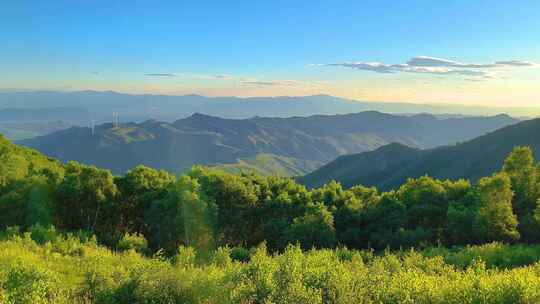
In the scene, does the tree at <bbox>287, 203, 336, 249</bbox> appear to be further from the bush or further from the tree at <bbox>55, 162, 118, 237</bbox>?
the tree at <bbox>55, 162, 118, 237</bbox>

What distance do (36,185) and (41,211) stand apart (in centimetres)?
315

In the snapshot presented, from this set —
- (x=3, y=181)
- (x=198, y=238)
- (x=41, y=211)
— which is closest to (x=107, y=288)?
(x=198, y=238)

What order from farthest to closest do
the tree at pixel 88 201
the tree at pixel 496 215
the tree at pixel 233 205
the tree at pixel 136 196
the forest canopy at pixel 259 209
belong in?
the tree at pixel 233 205 → the tree at pixel 136 196 → the tree at pixel 88 201 → the forest canopy at pixel 259 209 → the tree at pixel 496 215

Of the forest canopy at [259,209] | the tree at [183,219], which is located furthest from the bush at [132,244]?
the tree at [183,219]

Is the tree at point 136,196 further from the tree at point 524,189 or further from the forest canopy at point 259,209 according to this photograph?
the tree at point 524,189

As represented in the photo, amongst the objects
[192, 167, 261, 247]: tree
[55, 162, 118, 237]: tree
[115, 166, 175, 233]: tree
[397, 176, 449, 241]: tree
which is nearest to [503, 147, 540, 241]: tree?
[397, 176, 449, 241]: tree

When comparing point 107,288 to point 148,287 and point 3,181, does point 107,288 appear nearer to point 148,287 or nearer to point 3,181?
point 148,287

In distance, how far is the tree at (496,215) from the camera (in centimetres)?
3444

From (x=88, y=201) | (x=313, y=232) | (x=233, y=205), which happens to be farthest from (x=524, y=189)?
(x=88, y=201)

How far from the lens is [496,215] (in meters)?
34.5

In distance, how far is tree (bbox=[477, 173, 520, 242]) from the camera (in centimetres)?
3444

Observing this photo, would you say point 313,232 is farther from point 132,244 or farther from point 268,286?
point 268,286

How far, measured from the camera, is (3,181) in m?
42.8

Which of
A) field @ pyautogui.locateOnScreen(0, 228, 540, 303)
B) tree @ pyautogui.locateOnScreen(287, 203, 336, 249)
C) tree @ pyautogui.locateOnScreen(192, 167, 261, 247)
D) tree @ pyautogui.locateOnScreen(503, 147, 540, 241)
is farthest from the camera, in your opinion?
tree @ pyautogui.locateOnScreen(192, 167, 261, 247)
